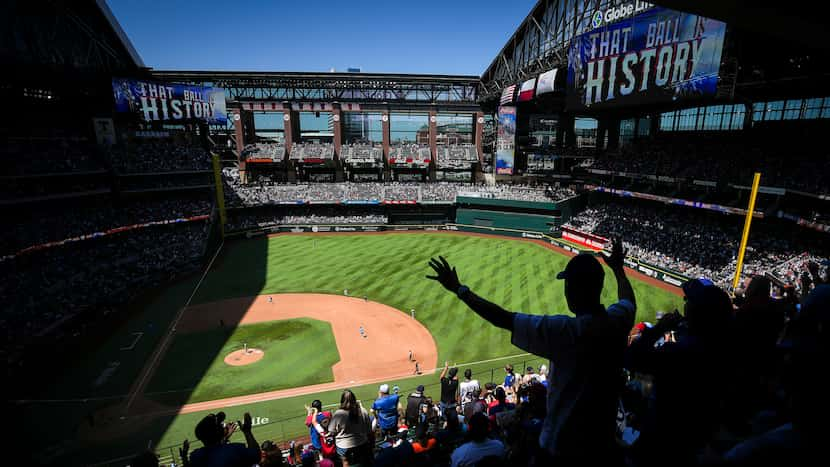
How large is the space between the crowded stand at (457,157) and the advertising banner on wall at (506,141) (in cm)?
538

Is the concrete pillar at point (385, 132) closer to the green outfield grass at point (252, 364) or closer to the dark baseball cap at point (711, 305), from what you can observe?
the green outfield grass at point (252, 364)

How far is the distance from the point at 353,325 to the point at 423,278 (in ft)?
30.3

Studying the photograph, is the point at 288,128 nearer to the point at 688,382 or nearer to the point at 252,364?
the point at 252,364

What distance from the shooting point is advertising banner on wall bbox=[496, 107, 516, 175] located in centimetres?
5291

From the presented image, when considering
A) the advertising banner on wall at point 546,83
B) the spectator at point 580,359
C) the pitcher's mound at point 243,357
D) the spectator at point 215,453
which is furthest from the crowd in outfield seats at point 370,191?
the spectator at point 580,359

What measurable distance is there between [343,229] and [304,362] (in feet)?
100

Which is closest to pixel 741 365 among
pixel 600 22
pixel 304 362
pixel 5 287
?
pixel 304 362

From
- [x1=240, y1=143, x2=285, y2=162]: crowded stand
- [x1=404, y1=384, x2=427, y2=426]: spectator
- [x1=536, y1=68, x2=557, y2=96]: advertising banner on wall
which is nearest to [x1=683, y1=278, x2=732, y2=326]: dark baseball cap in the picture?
[x1=404, y1=384, x2=427, y2=426]: spectator

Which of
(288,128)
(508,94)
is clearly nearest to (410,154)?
(508,94)

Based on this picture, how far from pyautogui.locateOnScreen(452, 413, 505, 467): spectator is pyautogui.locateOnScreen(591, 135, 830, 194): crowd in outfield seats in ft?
105

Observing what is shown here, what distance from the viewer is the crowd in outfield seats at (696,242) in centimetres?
2709

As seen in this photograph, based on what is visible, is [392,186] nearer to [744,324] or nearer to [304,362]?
[304,362]

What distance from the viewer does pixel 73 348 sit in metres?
21.6

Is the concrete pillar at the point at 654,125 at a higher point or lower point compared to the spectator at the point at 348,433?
higher
